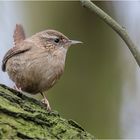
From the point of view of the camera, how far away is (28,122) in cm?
262

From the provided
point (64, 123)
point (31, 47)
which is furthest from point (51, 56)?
point (64, 123)

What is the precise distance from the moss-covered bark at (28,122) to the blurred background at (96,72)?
262 centimetres

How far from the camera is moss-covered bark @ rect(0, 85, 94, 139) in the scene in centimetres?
249

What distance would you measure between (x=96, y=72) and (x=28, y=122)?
3.13 m

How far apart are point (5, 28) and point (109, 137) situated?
1.65m

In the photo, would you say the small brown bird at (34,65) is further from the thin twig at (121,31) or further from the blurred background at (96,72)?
the blurred background at (96,72)

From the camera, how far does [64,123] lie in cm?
281

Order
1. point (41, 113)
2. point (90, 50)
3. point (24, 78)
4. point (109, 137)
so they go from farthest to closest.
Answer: point (90, 50), point (109, 137), point (24, 78), point (41, 113)

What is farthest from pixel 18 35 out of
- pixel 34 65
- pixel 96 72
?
pixel 96 72

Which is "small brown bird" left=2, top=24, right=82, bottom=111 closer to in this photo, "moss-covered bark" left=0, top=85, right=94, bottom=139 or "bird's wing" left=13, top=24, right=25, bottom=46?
"bird's wing" left=13, top=24, right=25, bottom=46

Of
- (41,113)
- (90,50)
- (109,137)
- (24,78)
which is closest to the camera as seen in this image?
(41,113)

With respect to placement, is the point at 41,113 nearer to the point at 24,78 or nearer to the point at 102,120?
the point at 24,78

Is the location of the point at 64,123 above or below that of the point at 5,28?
below

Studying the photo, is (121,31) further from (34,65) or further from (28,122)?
(34,65)
